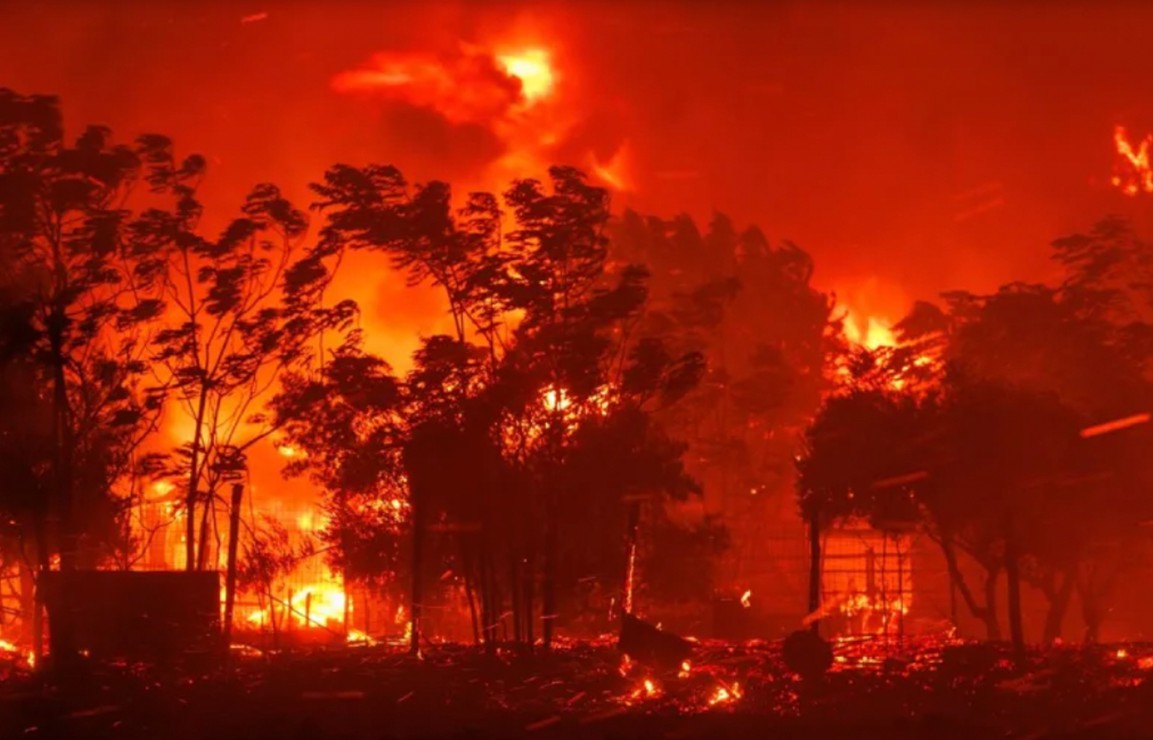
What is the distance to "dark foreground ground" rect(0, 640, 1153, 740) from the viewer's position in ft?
54.2

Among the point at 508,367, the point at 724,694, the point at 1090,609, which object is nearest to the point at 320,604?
the point at 508,367

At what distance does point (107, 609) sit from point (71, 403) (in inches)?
331

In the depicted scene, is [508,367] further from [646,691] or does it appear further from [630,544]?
[646,691]

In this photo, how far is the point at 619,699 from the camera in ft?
61.8

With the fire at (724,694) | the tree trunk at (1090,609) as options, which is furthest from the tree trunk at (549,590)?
the tree trunk at (1090,609)

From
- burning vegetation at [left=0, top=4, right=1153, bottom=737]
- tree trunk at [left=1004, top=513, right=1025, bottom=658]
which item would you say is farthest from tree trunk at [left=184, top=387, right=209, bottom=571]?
tree trunk at [left=1004, top=513, right=1025, bottom=658]

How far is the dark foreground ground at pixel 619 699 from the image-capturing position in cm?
1652

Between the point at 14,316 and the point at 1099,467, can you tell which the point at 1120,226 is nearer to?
the point at 1099,467

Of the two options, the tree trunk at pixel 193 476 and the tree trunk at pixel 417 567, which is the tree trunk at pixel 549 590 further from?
the tree trunk at pixel 193 476

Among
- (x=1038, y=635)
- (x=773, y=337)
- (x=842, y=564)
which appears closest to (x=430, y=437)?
(x=842, y=564)

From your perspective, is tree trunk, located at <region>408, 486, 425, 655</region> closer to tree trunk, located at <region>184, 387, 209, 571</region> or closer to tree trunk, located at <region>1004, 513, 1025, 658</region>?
tree trunk, located at <region>184, 387, 209, 571</region>

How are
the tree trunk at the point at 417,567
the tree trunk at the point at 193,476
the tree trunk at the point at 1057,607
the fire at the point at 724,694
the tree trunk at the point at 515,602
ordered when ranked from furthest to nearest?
the tree trunk at the point at 1057,607, the tree trunk at the point at 193,476, the tree trunk at the point at 515,602, the tree trunk at the point at 417,567, the fire at the point at 724,694

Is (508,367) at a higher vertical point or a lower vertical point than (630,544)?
higher

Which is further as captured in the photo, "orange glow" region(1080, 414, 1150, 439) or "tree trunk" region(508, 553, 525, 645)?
"orange glow" region(1080, 414, 1150, 439)
